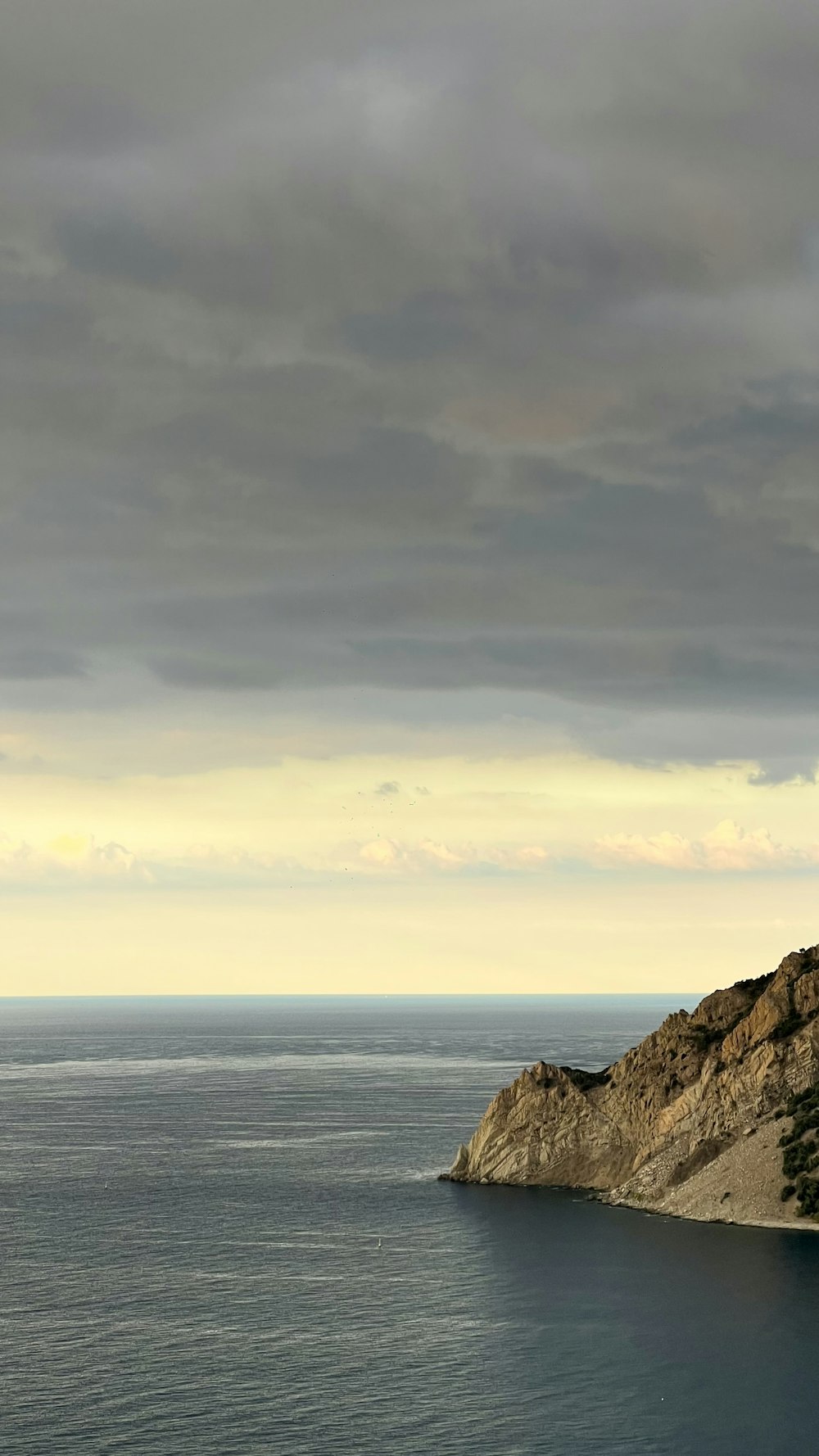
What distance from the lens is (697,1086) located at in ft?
573

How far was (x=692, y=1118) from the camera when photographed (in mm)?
171875

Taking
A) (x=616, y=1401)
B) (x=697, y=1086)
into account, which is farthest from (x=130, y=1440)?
(x=697, y=1086)

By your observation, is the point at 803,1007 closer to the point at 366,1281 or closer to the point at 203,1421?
the point at 366,1281

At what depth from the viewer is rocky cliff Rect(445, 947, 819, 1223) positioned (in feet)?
528

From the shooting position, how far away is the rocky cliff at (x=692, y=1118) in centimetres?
16088

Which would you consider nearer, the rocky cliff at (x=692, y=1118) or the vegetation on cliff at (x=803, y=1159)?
the vegetation on cliff at (x=803, y=1159)

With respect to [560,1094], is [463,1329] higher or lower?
lower

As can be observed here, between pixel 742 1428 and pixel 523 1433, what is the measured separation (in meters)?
14.5

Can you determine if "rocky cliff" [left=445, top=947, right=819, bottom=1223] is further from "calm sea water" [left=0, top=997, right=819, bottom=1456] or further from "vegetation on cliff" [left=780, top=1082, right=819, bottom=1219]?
"calm sea water" [left=0, top=997, right=819, bottom=1456]

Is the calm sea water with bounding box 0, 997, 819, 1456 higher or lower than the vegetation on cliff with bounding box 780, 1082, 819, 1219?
lower

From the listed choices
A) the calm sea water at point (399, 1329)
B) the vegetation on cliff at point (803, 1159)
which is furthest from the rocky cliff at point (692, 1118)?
the calm sea water at point (399, 1329)

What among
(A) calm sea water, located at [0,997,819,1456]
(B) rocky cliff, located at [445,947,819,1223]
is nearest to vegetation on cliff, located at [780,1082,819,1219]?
(B) rocky cliff, located at [445,947,819,1223]

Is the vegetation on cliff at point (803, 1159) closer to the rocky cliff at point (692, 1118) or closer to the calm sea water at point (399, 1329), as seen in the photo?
the rocky cliff at point (692, 1118)

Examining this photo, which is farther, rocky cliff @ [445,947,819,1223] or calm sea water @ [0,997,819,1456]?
rocky cliff @ [445,947,819,1223]
